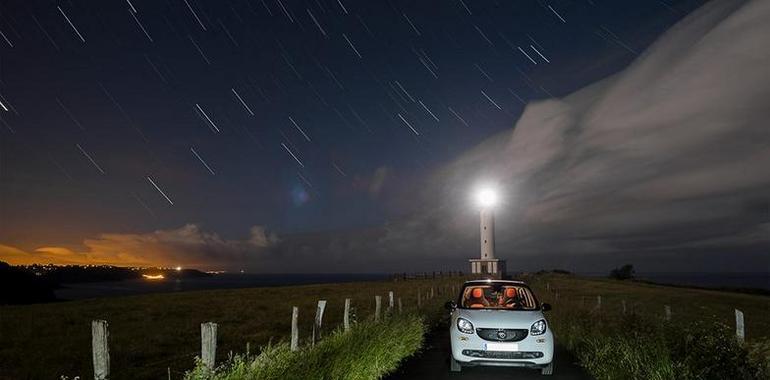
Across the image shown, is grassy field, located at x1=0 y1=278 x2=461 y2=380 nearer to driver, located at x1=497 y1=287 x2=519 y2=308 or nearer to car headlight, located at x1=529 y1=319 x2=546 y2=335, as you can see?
car headlight, located at x1=529 y1=319 x2=546 y2=335

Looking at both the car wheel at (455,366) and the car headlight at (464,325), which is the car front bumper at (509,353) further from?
the car wheel at (455,366)

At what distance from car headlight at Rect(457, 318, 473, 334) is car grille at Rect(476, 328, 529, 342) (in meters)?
0.14

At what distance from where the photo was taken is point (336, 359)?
820cm

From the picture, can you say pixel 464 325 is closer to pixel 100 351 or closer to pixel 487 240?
pixel 100 351

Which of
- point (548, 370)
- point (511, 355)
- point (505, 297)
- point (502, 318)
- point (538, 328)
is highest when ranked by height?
point (505, 297)

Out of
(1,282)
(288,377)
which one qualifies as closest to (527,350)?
(288,377)

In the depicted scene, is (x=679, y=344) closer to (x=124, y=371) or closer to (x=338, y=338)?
(x=338, y=338)

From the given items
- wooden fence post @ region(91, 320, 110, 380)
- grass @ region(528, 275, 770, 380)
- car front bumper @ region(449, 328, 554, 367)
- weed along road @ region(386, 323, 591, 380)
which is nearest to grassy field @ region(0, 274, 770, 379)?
grass @ region(528, 275, 770, 380)

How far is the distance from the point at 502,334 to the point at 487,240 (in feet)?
266

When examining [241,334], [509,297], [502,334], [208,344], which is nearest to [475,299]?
[509,297]

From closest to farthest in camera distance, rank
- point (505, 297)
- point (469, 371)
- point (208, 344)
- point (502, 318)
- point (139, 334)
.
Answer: point (208, 344) → point (502, 318) → point (469, 371) → point (505, 297) → point (139, 334)

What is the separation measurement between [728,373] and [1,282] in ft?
371

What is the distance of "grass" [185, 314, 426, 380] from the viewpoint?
6.94m

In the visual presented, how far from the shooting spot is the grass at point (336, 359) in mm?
6943
